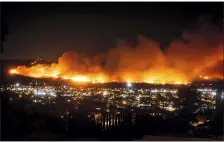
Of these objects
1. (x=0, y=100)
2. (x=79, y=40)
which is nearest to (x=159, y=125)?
(x=79, y=40)

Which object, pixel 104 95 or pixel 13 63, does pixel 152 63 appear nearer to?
pixel 104 95

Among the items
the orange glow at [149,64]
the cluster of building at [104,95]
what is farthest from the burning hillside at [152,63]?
the cluster of building at [104,95]

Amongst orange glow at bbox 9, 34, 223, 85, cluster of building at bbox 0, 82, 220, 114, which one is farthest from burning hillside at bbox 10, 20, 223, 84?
cluster of building at bbox 0, 82, 220, 114

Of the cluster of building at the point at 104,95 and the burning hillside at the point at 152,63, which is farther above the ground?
the burning hillside at the point at 152,63

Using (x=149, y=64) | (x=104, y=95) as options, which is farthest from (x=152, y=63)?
(x=104, y=95)

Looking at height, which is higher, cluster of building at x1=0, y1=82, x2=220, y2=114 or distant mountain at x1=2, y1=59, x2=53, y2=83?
distant mountain at x1=2, y1=59, x2=53, y2=83

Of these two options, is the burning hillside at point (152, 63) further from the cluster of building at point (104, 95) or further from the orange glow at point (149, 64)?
the cluster of building at point (104, 95)

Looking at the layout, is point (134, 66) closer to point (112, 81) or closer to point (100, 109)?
point (112, 81)

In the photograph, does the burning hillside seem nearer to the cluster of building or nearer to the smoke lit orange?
the smoke lit orange

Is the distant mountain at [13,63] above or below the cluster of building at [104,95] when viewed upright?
above
